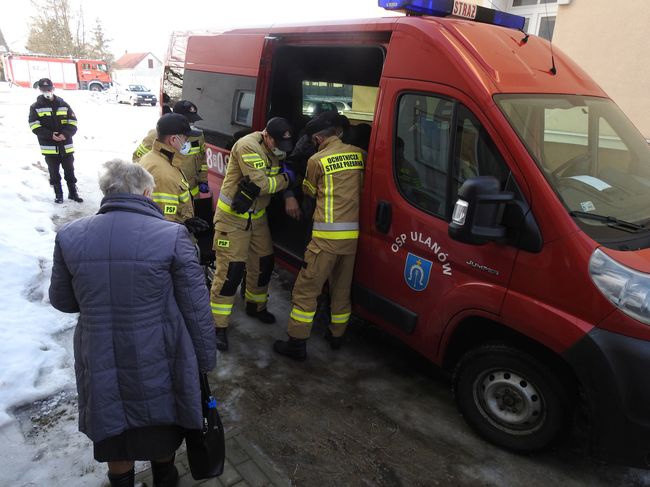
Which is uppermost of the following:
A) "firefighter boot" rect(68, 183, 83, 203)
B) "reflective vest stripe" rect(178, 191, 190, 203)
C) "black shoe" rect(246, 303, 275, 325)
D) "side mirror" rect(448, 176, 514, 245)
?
"side mirror" rect(448, 176, 514, 245)

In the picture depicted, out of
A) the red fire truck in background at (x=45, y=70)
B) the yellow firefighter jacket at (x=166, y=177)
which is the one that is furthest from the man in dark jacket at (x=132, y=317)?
the red fire truck in background at (x=45, y=70)

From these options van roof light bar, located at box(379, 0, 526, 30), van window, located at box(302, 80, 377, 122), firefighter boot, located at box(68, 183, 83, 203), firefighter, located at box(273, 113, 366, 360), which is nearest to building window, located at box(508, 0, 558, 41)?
van window, located at box(302, 80, 377, 122)

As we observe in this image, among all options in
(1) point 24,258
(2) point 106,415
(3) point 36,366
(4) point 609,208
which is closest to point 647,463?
(4) point 609,208

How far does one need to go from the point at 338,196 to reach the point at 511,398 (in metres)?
1.66

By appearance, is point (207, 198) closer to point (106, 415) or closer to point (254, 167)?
point (254, 167)

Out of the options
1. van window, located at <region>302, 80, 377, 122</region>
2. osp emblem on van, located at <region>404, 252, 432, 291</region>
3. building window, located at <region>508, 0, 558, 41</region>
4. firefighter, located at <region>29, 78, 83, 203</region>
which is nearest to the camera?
osp emblem on van, located at <region>404, 252, 432, 291</region>

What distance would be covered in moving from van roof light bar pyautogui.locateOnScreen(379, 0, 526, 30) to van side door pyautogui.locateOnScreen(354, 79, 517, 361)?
511mm

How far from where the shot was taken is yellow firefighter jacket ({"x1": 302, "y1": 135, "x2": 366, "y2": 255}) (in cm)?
323

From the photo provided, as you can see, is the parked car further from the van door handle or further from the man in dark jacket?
the man in dark jacket

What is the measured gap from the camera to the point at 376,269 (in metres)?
3.26

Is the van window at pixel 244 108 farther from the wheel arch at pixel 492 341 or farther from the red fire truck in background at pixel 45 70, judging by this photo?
the red fire truck in background at pixel 45 70

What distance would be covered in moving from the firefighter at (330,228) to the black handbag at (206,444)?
1.41 meters

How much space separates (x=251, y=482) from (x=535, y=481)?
1.55 meters

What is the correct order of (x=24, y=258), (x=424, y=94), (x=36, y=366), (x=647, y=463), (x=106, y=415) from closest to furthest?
(x=106, y=415) → (x=647, y=463) → (x=424, y=94) → (x=36, y=366) → (x=24, y=258)
